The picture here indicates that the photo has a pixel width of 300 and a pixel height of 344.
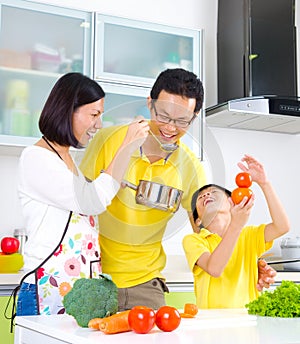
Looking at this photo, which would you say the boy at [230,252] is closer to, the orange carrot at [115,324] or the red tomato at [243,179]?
the red tomato at [243,179]

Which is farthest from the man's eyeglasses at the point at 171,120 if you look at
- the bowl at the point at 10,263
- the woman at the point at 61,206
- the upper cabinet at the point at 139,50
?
the upper cabinet at the point at 139,50

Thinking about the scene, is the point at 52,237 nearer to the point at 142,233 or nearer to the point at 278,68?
the point at 142,233

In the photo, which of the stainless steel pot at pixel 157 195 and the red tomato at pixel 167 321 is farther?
the stainless steel pot at pixel 157 195

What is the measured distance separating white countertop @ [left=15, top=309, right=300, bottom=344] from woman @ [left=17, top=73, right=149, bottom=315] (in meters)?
0.18

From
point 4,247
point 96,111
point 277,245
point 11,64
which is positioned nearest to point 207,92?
point 277,245

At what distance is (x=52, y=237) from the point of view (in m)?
1.59

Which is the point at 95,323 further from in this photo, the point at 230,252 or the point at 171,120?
the point at 230,252

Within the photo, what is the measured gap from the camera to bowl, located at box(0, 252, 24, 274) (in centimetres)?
255

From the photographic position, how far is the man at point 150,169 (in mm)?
1438

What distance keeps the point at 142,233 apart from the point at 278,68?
84.1 inches

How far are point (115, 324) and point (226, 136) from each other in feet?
8.34

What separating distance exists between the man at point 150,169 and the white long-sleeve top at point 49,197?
0.15 feet

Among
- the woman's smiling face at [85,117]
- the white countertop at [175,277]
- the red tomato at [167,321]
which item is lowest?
the white countertop at [175,277]

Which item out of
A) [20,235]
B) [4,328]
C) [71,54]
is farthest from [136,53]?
[4,328]
